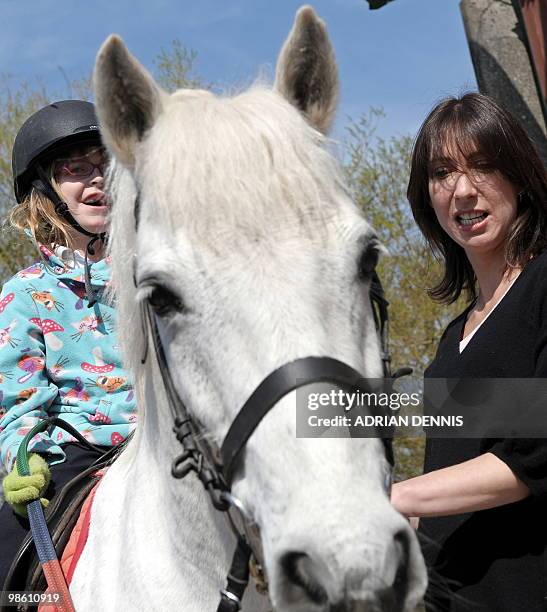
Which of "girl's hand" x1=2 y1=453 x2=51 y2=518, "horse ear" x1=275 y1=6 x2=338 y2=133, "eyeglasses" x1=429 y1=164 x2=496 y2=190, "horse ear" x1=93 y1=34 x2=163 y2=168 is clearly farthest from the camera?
"eyeglasses" x1=429 y1=164 x2=496 y2=190

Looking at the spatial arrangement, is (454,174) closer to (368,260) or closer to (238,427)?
(368,260)

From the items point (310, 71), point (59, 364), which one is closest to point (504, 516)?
point (310, 71)

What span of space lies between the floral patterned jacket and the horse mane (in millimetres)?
862

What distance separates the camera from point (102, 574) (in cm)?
234

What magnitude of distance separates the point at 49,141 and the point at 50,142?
0.03 feet

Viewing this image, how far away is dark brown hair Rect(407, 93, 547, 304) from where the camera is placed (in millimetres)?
2756

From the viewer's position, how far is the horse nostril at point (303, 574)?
1517 millimetres

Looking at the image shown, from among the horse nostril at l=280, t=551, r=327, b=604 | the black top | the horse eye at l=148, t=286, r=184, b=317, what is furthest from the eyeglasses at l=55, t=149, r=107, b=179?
the horse nostril at l=280, t=551, r=327, b=604

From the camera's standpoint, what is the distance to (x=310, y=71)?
2.25 meters

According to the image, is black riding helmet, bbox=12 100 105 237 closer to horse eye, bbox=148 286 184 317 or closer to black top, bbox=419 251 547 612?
horse eye, bbox=148 286 184 317

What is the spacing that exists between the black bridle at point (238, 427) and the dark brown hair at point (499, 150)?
88 cm

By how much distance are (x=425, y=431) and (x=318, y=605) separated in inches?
55.3

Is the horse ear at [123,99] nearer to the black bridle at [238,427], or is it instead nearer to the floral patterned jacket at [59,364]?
the black bridle at [238,427]

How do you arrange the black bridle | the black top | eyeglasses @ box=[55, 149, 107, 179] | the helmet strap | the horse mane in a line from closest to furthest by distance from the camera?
the black bridle, the horse mane, the black top, the helmet strap, eyeglasses @ box=[55, 149, 107, 179]
